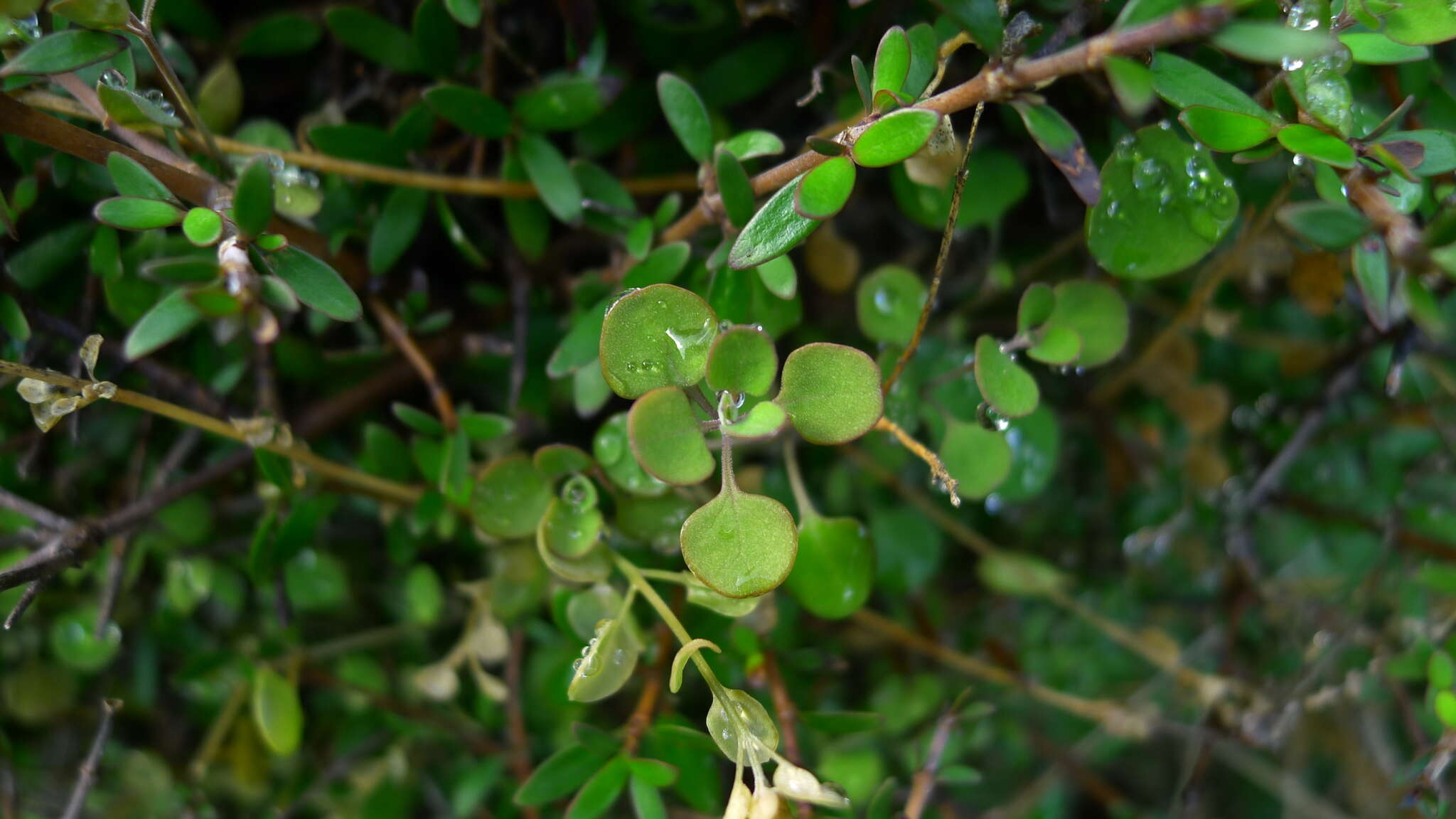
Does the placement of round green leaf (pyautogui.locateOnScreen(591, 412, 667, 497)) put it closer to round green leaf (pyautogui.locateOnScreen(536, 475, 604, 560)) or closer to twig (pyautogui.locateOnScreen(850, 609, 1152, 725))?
round green leaf (pyautogui.locateOnScreen(536, 475, 604, 560))

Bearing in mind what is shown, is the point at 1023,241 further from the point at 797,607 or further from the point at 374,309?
the point at 374,309

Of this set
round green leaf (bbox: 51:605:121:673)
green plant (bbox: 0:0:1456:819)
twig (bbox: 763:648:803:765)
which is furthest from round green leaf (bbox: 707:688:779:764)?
round green leaf (bbox: 51:605:121:673)

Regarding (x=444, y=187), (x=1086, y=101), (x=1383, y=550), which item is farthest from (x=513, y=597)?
(x=1383, y=550)

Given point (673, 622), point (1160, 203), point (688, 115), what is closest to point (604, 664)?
point (673, 622)

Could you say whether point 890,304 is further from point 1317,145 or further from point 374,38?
point 374,38

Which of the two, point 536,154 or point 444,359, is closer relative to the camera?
point 536,154

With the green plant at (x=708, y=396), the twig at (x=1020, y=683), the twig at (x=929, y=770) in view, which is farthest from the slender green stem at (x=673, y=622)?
the twig at (x=1020, y=683)
